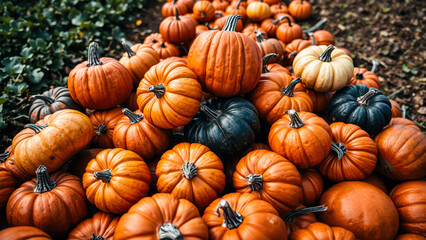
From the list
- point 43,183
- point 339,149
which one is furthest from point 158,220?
point 339,149

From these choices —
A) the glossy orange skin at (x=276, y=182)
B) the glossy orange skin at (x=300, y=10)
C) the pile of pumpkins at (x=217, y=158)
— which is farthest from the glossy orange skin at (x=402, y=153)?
the glossy orange skin at (x=300, y=10)

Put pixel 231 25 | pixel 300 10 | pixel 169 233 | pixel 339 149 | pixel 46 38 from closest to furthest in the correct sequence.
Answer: pixel 169 233
pixel 339 149
pixel 231 25
pixel 46 38
pixel 300 10

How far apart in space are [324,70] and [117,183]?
2569 millimetres

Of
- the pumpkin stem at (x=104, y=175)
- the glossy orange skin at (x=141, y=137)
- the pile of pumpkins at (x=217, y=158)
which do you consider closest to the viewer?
the pile of pumpkins at (x=217, y=158)

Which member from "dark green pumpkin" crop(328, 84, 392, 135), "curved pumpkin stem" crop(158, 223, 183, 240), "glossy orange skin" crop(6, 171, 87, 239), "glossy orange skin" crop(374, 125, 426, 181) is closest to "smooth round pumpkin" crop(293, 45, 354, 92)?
"dark green pumpkin" crop(328, 84, 392, 135)

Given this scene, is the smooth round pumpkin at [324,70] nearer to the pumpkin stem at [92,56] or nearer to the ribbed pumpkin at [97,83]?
the ribbed pumpkin at [97,83]

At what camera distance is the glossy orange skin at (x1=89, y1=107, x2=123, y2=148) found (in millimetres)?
3061

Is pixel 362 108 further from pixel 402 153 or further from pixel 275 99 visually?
pixel 275 99

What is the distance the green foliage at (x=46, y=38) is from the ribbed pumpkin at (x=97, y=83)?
1371 millimetres

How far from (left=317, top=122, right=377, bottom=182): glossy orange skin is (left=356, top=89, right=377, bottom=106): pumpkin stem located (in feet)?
1.21

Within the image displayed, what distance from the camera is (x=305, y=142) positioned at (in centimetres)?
243

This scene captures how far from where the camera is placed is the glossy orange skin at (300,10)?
619cm

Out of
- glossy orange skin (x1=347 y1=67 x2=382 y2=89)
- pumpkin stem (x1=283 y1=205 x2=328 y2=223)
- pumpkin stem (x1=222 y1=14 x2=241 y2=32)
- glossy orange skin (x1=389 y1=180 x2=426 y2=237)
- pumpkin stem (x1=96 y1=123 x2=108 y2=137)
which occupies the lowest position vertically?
glossy orange skin (x1=389 y1=180 x2=426 y2=237)

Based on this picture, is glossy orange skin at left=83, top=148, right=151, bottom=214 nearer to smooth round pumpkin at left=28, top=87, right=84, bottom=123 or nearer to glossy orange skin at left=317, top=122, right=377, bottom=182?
smooth round pumpkin at left=28, top=87, right=84, bottom=123
